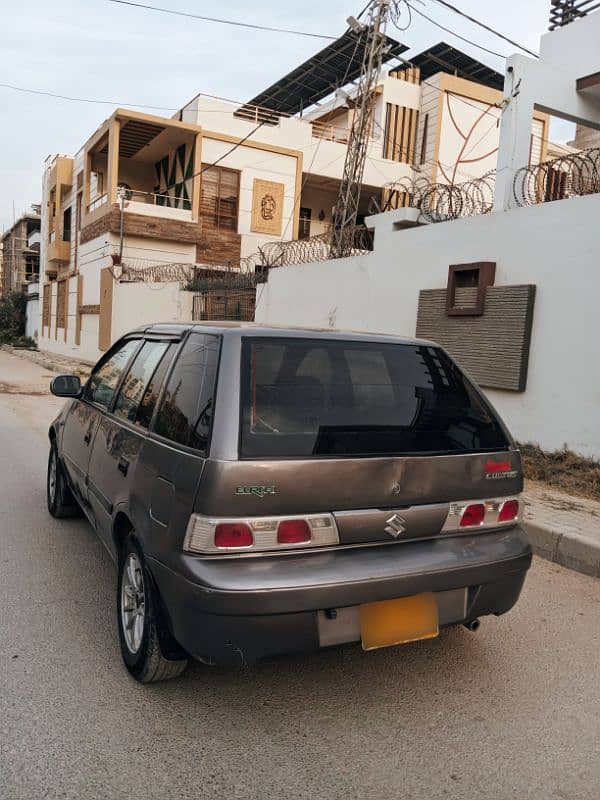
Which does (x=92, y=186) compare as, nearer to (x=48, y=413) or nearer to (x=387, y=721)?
(x=48, y=413)

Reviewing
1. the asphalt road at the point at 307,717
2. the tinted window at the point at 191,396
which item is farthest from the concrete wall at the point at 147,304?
the tinted window at the point at 191,396

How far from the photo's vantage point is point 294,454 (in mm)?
2539

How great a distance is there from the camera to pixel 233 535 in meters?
2.42

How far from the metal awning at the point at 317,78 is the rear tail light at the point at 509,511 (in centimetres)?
2323

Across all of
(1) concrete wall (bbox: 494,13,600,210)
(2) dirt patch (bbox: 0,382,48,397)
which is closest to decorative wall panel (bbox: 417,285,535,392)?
(1) concrete wall (bbox: 494,13,600,210)

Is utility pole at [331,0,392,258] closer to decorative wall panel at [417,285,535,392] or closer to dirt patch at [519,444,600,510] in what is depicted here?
decorative wall panel at [417,285,535,392]

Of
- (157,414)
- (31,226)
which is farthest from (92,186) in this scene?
(31,226)

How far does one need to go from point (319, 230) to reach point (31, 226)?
107ft

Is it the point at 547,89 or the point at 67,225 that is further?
the point at 67,225

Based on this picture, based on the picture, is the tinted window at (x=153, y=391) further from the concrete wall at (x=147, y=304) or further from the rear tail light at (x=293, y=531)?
the concrete wall at (x=147, y=304)

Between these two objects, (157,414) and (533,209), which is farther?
(533,209)

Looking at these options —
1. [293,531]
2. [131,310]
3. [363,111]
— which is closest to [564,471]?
[293,531]

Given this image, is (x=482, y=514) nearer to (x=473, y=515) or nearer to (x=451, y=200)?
(x=473, y=515)

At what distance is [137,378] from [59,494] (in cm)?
199
